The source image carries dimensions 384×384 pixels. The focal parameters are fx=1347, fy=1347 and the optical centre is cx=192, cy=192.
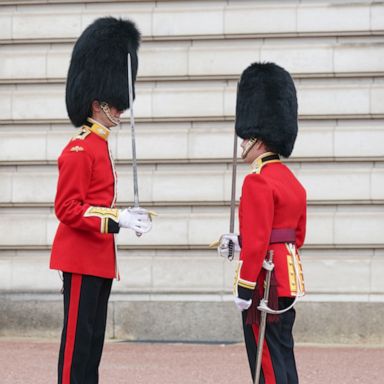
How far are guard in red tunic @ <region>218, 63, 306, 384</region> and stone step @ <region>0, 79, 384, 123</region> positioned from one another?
14.5 ft

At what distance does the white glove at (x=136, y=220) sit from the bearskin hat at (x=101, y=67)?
599 millimetres

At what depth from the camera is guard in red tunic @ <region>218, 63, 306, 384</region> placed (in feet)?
20.5

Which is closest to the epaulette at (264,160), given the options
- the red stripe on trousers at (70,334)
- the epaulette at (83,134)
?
the epaulette at (83,134)

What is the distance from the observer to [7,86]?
460 inches

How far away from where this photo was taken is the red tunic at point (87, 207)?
255 inches

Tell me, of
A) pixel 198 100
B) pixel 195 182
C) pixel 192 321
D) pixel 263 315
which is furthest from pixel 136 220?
pixel 198 100

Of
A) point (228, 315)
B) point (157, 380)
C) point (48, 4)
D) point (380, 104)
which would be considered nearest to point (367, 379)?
point (157, 380)

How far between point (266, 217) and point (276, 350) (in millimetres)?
645

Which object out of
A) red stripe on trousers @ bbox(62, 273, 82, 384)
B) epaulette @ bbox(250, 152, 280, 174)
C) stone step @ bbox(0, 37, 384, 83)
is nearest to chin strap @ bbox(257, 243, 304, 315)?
epaulette @ bbox(250, 152, 280, 174)

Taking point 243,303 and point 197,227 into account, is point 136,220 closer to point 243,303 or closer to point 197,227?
point 243,303

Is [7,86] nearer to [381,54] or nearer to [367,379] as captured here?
[381,54]

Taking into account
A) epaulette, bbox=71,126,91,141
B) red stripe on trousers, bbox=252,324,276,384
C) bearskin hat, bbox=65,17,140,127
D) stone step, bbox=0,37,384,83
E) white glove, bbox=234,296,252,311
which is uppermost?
stone step, bbox=0,37,384,83

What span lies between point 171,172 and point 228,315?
131 centimetres

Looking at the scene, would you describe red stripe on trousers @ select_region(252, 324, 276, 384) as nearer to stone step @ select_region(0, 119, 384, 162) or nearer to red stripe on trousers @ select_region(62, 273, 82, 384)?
red stripe on trousers @ select_region(62, 273, 82, 384)
